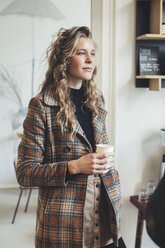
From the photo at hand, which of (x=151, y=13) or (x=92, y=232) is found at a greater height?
(x=151, y=13)

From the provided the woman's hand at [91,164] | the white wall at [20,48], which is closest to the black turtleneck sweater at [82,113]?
the woman's hand at [91,164]

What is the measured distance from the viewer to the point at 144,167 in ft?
7.01

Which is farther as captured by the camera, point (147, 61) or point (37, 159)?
point (147, 61)

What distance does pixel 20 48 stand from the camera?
12.4 feet

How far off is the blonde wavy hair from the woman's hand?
0.15 meters

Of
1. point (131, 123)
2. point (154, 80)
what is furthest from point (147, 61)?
point (131, 123)

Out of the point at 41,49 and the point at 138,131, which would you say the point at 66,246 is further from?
the point at 41,49

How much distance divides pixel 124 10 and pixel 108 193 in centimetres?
117

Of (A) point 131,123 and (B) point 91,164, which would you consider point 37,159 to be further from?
(A) point 131,123

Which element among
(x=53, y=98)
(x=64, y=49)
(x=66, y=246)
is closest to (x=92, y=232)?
(x=66, y=246)

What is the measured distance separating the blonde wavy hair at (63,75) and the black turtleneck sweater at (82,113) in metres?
0.02

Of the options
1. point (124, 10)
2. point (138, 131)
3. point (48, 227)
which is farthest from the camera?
point (138, 131)

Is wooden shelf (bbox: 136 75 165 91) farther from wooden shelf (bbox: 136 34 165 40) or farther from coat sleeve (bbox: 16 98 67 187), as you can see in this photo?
coat sleeve (bbox: 16 98 67 187)

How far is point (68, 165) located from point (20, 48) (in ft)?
9.19
